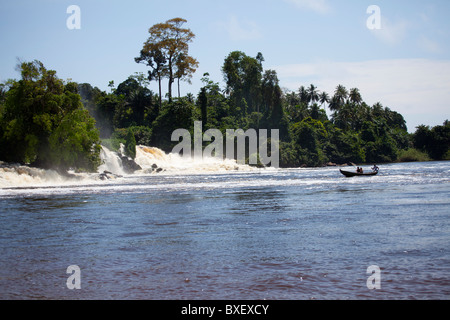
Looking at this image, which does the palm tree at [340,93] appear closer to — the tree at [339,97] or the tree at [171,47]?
the tree at [339,97]

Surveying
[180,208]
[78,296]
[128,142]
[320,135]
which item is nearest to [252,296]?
[78,296]

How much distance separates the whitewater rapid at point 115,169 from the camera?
125ft

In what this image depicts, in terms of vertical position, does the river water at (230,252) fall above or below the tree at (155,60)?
below

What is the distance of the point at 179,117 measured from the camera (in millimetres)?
80438

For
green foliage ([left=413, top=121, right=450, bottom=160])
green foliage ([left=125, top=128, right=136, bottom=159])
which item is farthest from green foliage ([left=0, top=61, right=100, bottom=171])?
green foliage ([left=413, top=121, right=450, bottom=160])

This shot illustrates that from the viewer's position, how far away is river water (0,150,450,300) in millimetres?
7324

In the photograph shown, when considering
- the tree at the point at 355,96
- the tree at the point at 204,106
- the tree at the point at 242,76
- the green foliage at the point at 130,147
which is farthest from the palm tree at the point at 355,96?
the green foliage at the point at 130,147

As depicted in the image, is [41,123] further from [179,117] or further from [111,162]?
[179,117]

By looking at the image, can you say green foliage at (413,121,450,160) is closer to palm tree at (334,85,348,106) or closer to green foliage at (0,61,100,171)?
palm tree at (334,85,348,106)

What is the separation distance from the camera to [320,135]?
4227 inches

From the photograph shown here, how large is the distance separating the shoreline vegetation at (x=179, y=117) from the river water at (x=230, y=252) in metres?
24.8

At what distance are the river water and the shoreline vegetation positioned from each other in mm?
24848

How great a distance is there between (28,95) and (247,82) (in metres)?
64.2
